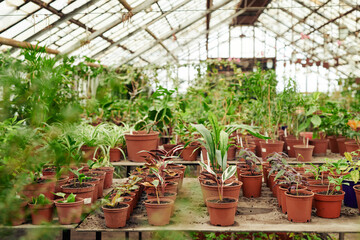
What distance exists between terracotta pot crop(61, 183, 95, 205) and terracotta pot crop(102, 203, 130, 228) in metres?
0.31

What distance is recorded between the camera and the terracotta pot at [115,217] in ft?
5.98

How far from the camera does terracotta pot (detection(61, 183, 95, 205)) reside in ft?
6.80

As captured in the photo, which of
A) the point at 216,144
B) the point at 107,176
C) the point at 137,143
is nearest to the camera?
the point at 216,144

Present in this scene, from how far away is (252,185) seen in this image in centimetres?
241

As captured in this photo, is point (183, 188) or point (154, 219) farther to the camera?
point (183, 188)

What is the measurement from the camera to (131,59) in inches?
450

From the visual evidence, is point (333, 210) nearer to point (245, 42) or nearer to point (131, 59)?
point (131, 59)

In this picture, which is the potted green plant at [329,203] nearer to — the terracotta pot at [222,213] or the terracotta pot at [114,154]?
the terracotta pot at [222,213]

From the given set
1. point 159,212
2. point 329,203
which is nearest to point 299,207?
point 329,203

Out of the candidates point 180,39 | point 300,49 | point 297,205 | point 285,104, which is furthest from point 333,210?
point 300,49

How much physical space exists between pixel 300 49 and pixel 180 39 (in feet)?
20.2

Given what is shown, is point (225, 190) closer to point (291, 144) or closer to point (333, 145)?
point (291, 144)

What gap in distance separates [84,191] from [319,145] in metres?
2.69

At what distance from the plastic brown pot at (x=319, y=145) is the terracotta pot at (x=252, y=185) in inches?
62.7
